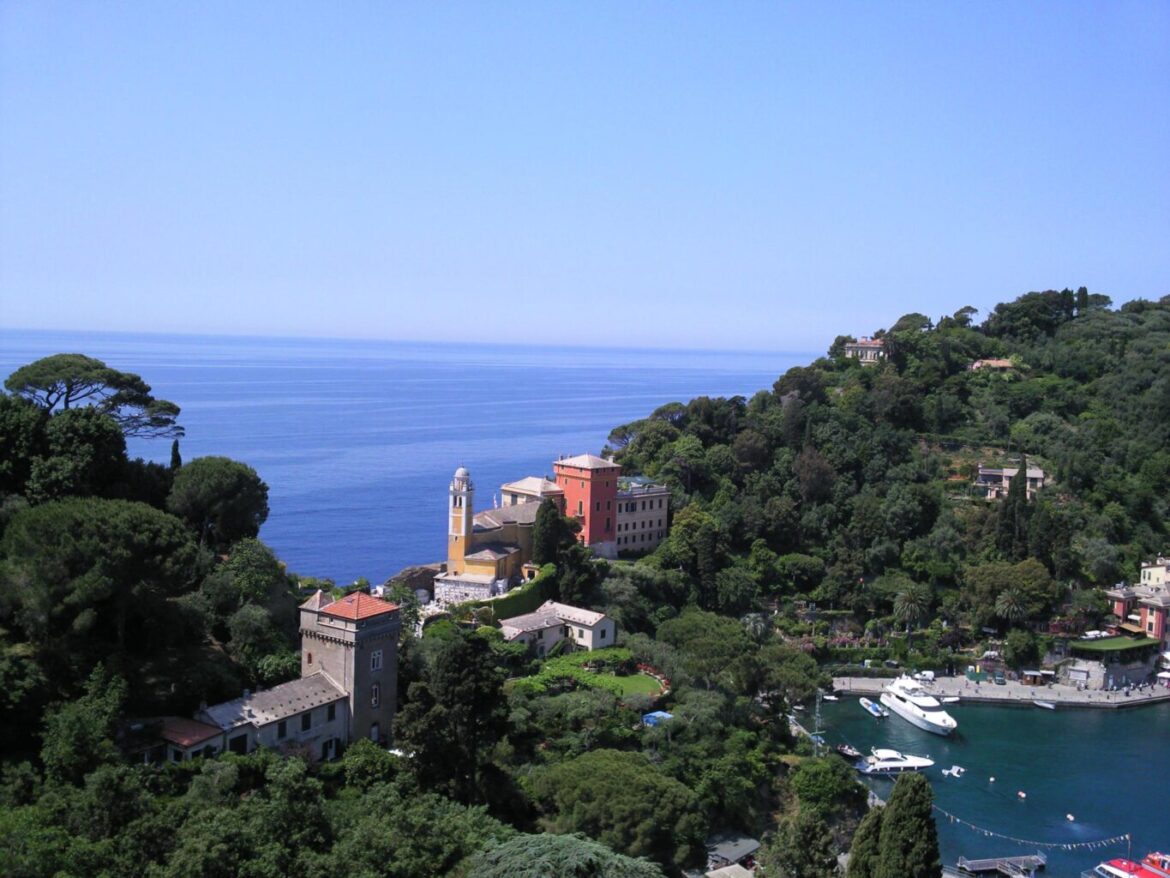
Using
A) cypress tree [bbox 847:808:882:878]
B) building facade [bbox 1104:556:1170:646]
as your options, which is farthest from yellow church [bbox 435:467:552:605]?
building facade [bbox 1104:556:1170:646]

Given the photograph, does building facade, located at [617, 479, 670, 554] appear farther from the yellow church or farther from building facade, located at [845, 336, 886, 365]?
building facade, located at [845, 336, 886, 365]

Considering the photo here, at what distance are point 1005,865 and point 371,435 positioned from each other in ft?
220

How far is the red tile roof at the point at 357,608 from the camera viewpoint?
22203 millimetres

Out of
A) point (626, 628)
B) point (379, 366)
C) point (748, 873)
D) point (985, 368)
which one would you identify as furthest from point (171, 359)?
point (748, 873)

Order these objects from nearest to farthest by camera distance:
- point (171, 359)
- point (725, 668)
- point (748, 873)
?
point (748, 873) < point (725, 668) < point (171, 359)

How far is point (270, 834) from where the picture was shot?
16812 millimetres

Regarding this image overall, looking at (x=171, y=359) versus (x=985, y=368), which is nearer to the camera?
(x=985, y=368)

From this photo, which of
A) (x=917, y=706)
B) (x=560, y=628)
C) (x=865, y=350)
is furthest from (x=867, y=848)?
(x=865, y=350)

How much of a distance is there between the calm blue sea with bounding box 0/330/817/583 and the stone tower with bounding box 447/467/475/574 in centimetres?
1048

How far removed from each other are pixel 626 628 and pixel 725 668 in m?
5.75

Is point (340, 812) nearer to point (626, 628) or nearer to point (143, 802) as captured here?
point (143, 802)

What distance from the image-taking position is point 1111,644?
1560 inches

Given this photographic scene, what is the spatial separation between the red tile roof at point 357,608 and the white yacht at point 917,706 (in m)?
19.2

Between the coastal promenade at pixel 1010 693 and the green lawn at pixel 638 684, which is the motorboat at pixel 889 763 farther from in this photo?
the green lawn at pixel 638 684
